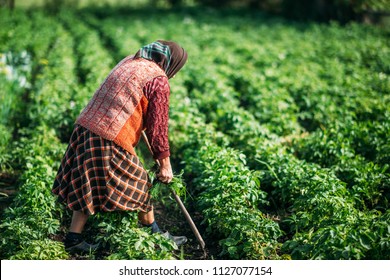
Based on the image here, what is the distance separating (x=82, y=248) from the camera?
357 cm

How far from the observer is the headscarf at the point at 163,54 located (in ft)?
11.3

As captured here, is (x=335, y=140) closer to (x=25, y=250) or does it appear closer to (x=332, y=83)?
(x=332, y=83)

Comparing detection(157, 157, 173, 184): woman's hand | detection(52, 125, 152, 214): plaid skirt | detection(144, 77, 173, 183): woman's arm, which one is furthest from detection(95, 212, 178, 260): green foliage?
detection(144, 77, 173, 183): woman's arm

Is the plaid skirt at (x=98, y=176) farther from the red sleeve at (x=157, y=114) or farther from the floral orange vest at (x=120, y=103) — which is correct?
the red sleeve at (x=157, y=114)

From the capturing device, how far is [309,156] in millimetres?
5027

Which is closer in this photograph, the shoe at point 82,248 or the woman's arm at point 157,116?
the woman's arm at point 157,116

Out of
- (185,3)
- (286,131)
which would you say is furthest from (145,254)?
(185,3)

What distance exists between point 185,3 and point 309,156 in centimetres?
1864

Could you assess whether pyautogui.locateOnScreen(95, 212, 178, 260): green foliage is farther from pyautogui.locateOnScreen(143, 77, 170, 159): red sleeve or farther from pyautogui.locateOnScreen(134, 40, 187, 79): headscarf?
pyautogui.locateOnScreen(134, 40, 187, 79): headscarf

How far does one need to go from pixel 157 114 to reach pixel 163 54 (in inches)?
18.6

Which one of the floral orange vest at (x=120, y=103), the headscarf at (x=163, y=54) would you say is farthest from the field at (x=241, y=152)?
the headscarf at (x=163, y=54)

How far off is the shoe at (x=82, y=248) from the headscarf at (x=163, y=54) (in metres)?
1.48

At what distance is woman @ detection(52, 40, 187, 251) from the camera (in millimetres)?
3314

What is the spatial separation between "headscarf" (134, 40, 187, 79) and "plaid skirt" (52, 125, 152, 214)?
27.7 inches
